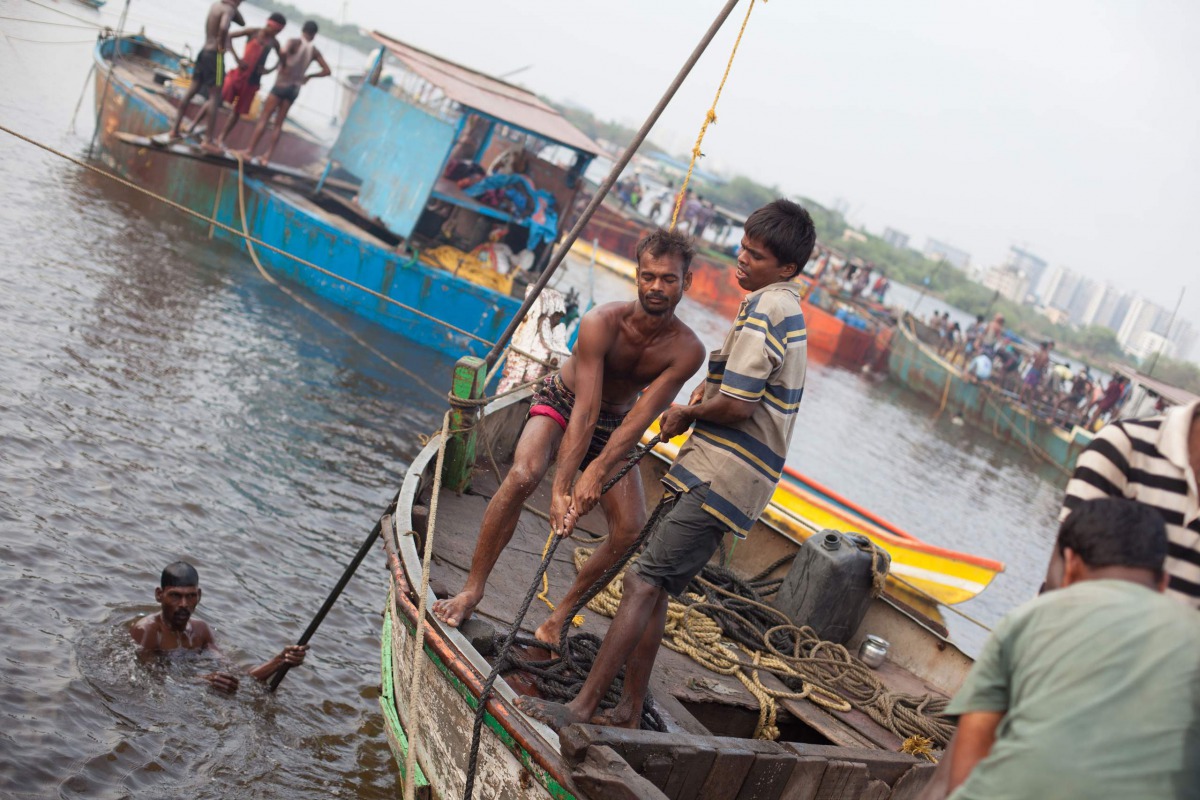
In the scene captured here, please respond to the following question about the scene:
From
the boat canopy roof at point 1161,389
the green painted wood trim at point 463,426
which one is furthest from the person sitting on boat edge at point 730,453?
the boat canopy roof at point 1161,389

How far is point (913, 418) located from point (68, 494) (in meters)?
23.4

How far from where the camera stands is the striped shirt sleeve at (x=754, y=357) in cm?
337

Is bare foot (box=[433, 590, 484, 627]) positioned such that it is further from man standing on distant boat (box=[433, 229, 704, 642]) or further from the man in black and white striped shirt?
the man in black and white striped shirt

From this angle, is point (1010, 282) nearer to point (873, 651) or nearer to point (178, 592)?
point (873, 651)

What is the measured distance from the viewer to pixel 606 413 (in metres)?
4.30

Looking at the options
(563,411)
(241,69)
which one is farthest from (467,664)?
(241,69)

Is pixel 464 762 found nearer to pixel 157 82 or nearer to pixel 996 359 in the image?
pixel 157 82

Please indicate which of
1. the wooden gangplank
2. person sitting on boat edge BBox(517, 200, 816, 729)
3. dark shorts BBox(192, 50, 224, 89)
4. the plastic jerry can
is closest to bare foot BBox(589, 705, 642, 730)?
person sitting on boat edge BBox(517, 200, 816, 729)

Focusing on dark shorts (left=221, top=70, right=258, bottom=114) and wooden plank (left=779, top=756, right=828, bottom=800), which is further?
dark shorts (left=221, top=70, right=258, bottom=114)

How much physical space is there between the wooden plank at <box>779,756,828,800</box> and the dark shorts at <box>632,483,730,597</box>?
2.77 feet

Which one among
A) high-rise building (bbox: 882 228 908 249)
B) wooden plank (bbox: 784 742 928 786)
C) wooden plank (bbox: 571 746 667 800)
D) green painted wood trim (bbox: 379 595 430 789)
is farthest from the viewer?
high-rise building (bbox: 882 228 908 249)

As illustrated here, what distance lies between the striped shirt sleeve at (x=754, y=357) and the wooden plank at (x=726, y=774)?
4.12 feet

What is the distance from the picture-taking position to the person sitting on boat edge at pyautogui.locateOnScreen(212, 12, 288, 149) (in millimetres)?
13492

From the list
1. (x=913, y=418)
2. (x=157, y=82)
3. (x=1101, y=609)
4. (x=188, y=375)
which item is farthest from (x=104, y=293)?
(x=913, y=418)
